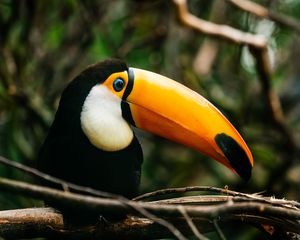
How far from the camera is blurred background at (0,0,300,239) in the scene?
5043 millimetres

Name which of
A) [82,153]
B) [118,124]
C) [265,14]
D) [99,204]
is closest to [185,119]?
[118,124]

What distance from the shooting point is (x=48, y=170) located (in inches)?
120

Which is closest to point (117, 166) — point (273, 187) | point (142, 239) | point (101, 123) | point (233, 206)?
point (101, 123)

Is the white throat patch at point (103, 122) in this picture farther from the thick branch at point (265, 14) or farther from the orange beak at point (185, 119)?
the thick branch at point (265, 14)

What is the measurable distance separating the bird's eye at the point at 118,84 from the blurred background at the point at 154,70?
5.39 ft

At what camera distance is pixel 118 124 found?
118 inches

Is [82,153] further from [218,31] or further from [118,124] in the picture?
[218,31]

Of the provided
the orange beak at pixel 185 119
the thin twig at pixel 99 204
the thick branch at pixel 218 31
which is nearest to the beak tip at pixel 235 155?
the orange beak at pixel 185 119

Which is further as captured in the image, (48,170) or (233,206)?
(48,170)

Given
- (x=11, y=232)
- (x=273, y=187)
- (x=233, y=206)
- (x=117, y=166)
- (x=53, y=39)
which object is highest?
(x=53, y=39)

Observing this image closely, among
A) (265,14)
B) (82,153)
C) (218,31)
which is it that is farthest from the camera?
(265,14)

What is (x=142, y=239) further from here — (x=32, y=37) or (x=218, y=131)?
(x=32, y=37)

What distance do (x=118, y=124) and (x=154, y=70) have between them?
276cm

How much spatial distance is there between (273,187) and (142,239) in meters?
3.07
